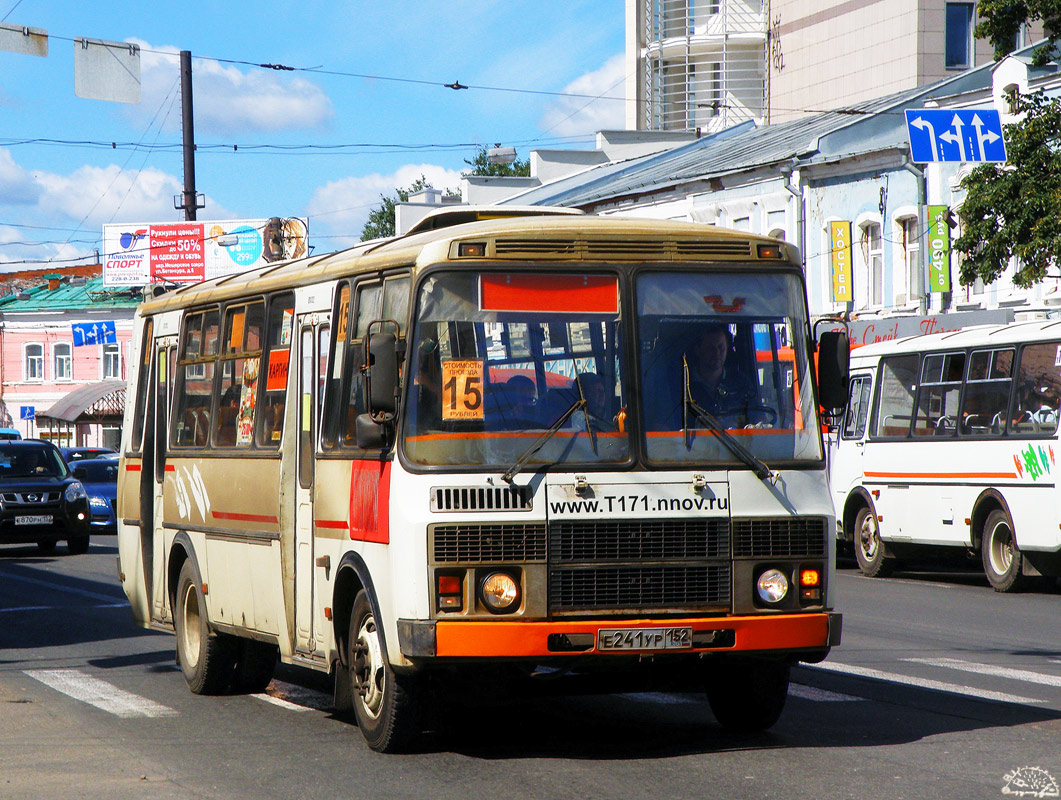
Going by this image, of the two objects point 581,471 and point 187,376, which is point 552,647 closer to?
point 581,471

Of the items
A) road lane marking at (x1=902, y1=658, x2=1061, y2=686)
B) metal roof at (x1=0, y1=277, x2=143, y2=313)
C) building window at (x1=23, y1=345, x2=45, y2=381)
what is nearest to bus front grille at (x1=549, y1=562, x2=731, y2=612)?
road lane marking at (x1=902, y1=658, x2=1061, y2=686)

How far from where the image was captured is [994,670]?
11.6 m

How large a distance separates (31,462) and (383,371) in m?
20.7

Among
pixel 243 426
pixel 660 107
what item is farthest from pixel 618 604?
pixel 660 107

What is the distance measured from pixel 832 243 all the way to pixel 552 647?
2975cm

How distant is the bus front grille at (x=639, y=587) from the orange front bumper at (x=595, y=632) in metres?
0.08

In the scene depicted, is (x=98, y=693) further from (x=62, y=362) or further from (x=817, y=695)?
(x=62, y=362)

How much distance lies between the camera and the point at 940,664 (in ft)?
39.3

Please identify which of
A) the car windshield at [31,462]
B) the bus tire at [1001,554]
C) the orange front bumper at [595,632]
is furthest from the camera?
the car windshield at [31,462]

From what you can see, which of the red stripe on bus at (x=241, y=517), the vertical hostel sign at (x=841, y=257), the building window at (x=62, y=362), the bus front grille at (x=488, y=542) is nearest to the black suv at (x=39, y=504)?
the red stripe on bus at (x=241, y=517)

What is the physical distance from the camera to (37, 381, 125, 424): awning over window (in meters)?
70.4

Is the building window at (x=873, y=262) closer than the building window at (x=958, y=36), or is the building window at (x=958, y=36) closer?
the building window at (x=873, y=262)

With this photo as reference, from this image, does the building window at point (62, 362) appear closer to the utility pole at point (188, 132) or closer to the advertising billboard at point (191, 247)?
the advertising billboard at point (191, 247)

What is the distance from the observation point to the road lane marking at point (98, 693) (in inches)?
404
